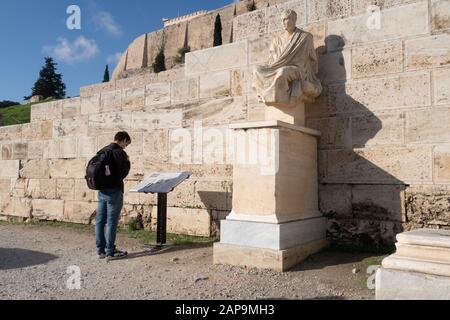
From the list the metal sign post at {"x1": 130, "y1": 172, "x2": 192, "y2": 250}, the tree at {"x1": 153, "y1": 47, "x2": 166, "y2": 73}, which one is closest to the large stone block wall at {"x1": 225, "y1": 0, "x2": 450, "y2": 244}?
the metal sign post at {"x1": 130, "y1": 172, "x2": 192, "y2": 250}

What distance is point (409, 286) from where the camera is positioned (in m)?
2.85

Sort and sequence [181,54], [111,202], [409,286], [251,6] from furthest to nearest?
1. [181,54]
2. [251,6]
3. [111,202]
4. [409,286]

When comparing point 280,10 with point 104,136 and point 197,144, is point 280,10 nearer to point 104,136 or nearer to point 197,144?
point 197,144

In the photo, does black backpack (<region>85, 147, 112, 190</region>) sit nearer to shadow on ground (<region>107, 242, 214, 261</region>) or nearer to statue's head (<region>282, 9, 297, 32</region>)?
shadow on ground (<region>107, 242, 214, 261</region>)

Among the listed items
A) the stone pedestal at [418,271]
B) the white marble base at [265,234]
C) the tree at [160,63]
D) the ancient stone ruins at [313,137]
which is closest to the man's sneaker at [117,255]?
the ancient stone ruins at [313,137]

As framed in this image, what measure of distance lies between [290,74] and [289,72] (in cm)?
3

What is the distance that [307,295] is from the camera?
128 inches

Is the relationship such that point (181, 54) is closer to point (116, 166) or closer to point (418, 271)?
point (116, 166)

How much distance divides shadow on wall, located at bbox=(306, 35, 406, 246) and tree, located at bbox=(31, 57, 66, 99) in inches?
1754

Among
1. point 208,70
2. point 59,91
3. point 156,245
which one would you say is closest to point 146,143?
point 208,70

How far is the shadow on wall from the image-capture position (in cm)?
456

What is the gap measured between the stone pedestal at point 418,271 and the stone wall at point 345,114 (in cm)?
150

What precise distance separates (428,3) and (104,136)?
5248 mm

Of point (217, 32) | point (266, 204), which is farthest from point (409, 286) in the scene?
point (217, 32)
